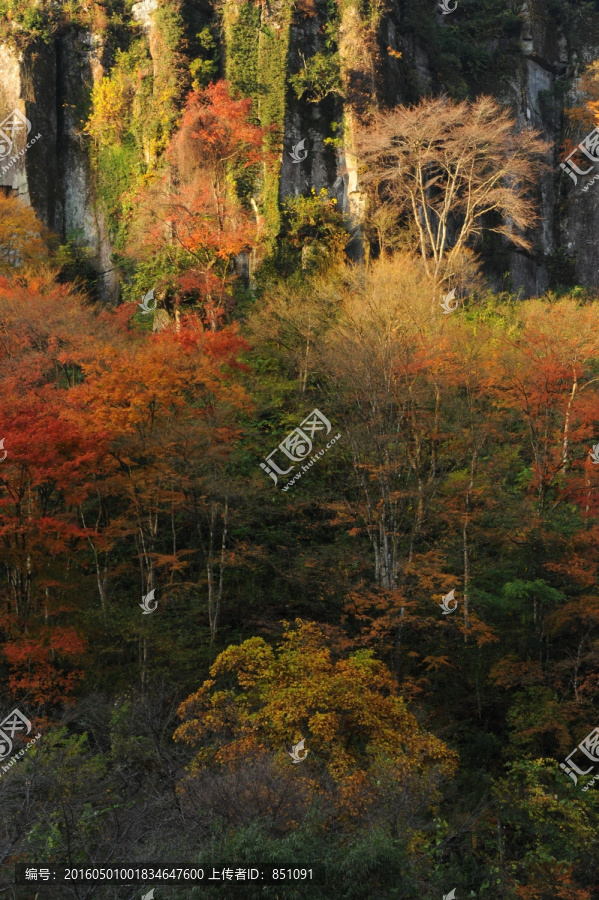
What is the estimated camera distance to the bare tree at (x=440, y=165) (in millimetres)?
25625

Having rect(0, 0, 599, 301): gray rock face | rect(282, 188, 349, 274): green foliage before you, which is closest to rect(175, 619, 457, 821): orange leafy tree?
rect(282, 188, 349, 274): green foliage

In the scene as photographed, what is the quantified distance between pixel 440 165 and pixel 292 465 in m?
12.6

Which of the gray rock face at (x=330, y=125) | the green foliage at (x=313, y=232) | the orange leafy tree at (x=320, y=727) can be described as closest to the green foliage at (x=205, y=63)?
the gray rock face at (x=330, y=125)

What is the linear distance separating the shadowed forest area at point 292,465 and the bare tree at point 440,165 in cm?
17

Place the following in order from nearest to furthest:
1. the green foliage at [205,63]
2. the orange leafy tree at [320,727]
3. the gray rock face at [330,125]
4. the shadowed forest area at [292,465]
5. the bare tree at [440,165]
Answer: the orange leafy tree at [320,727] → the shadowed forest area at [292,465] → the bare tree at [440,165] → the gray rock face at [330,125] → the green foliage at [205,63]

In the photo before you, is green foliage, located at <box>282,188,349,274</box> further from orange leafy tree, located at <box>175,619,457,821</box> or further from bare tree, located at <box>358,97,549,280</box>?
orange leafy tree, located at <box>175,619,457,821</box>

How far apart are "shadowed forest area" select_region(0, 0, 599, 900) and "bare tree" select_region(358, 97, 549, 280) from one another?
0.57ft

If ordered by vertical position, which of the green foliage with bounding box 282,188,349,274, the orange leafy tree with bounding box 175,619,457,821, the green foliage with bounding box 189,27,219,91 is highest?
the green foliage with bounding box 189,27,219,91

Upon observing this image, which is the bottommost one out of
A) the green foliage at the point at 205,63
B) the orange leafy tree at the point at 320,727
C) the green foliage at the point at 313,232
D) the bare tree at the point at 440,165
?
the orange leafy tree at the point at 320,727

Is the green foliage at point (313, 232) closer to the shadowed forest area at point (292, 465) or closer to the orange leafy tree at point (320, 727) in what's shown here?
the shadowed forest area at point (292, 465)

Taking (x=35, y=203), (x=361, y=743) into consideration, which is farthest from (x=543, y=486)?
(x=35, y=203)

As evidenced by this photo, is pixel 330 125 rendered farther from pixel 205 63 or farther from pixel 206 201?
pixel 206 201

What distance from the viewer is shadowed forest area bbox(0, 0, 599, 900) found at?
10.5 meters

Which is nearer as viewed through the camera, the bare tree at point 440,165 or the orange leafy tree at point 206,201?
the bare tree at point 440,165
